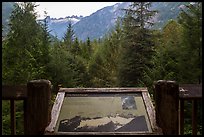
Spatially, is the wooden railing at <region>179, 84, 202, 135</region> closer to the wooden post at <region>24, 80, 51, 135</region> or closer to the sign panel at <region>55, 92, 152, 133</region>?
the sign panel at <region>55, 92, 152, 133</region>

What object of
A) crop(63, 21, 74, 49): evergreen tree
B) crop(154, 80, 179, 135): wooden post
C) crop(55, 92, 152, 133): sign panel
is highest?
crop(63, 21, 74, 49): evergreen tree

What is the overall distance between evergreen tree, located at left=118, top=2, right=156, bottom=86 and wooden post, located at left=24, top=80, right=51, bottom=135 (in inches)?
522

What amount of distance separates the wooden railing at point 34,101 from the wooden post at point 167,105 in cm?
91

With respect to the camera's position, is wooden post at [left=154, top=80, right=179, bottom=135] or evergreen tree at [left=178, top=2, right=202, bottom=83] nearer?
wooden post at [left=154, top=80, right=179, bottom=135]

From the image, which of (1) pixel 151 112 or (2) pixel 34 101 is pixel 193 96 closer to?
(1) pixel 151 112

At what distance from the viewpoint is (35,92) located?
2.51 m

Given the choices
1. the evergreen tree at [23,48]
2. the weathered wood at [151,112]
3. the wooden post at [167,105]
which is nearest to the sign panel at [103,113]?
the weathered wood at [151,112]

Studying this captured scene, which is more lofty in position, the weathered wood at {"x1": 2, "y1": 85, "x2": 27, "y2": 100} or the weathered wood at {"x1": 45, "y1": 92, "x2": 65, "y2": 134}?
the weathered wood at {"x1": 2, "y1": 85, "x2": 27, "y2": 100}

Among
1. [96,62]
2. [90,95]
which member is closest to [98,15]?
[96,62]

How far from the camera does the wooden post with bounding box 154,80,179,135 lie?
248cm

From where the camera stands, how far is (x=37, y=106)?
2527 mm

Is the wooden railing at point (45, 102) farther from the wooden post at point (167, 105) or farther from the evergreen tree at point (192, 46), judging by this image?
the evergreen tree at point (192, 46)

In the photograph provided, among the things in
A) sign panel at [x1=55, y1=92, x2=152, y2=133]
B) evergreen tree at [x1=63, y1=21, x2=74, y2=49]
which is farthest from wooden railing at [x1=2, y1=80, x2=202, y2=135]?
evergreen tree at [x1=63, y1=21, x2=74, y2=49]

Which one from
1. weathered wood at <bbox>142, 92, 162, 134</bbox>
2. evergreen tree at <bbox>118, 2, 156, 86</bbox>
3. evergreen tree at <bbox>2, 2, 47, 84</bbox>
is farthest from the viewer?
evergreen tree at <bbox>118, 2, 156, 86</bbox>
